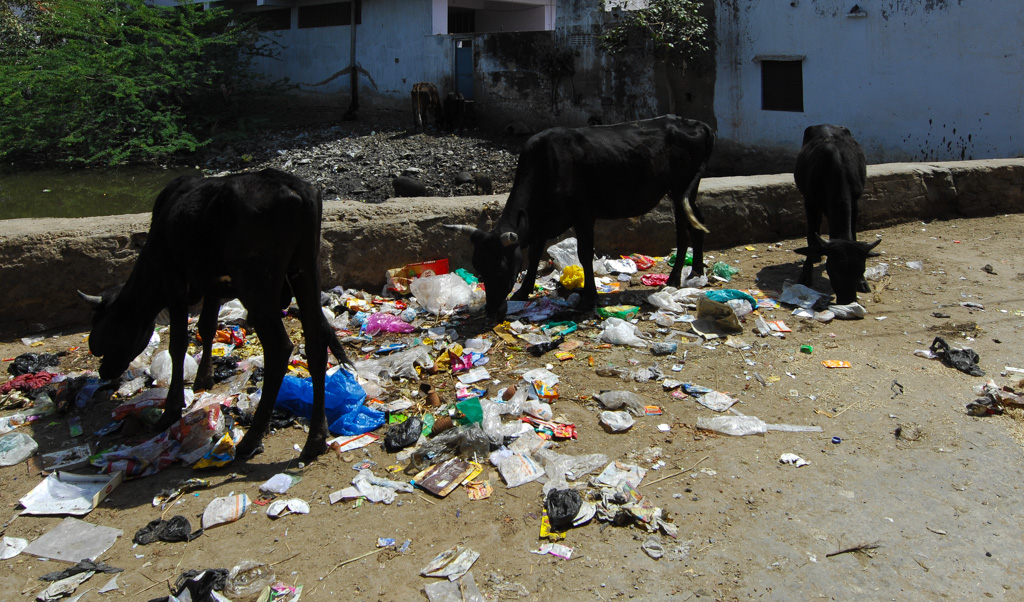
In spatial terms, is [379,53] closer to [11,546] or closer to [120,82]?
[120,82]

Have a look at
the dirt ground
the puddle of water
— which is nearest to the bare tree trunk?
the puddle of water

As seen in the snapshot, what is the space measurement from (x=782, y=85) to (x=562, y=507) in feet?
40.5

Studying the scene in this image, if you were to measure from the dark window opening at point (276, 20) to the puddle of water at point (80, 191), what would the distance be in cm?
793

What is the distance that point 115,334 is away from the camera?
14.2 ft

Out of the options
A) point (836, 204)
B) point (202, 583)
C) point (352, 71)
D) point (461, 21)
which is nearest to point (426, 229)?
point (836, 204)

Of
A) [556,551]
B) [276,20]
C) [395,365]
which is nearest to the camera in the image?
[556,551]

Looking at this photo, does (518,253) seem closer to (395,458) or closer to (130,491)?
(395,458)

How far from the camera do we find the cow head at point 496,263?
5.90 m

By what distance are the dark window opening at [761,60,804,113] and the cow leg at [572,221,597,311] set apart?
8.88 m

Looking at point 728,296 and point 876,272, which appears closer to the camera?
point 728,296

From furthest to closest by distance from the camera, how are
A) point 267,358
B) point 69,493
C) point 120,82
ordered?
point 120,82
point 267,358
point 69,493

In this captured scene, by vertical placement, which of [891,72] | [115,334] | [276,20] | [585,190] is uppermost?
[276,20]

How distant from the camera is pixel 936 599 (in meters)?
2.88

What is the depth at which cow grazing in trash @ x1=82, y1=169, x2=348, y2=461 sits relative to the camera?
3.77 m
